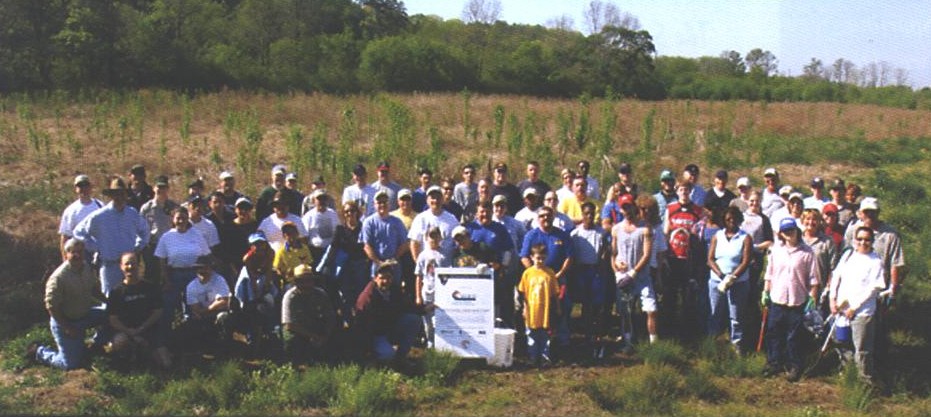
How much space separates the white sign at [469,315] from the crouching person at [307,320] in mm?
1125

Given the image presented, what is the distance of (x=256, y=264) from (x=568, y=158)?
1134 centimetres

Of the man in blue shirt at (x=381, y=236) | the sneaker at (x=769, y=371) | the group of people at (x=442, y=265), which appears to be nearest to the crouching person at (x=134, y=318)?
the group of people at (x=442, y=265)

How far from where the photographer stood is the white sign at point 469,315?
8211mm

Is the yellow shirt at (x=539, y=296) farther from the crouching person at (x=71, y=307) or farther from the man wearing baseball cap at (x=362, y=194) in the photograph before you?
the crouching person at (x=71, y=307)

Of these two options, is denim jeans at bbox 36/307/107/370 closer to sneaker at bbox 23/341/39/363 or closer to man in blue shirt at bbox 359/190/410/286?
sneaker at bbox 23/341/39/363

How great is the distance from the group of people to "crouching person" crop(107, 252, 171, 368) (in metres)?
0.01

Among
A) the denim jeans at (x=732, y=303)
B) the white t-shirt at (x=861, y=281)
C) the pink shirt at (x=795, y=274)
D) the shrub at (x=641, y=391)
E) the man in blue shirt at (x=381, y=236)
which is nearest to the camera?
the shrub at (x=641, y=391)

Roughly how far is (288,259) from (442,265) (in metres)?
1.68

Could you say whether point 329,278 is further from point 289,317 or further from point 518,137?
point 518,137

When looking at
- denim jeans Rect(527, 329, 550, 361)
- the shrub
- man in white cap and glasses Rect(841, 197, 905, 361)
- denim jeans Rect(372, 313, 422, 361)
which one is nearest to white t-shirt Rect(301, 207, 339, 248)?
denim jeans Rect(372, 313, 422, 361)

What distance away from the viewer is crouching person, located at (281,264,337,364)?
8.09 meters

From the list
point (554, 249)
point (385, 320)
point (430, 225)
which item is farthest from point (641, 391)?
point (430, 225)

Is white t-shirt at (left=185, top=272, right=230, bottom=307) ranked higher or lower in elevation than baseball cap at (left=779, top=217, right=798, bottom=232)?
lower

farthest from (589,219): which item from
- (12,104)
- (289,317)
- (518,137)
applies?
(12,104)
